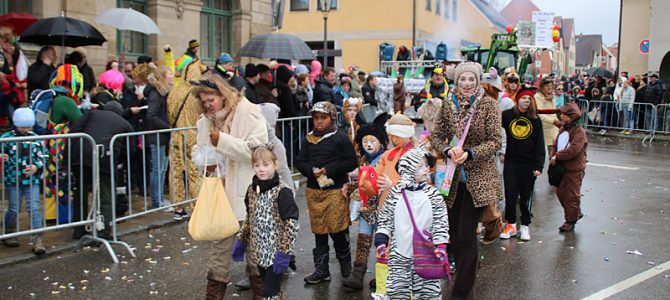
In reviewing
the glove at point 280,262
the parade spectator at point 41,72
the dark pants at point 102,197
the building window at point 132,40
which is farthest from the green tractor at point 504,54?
the glove at point 280,262

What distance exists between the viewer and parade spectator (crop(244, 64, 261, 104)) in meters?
9.74

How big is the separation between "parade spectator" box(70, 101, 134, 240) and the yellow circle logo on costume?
4.48 metres

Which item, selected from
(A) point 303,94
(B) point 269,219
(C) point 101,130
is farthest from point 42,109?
(A) point 303,94

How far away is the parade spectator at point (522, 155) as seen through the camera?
7629 millimetres

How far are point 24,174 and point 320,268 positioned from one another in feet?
11.0

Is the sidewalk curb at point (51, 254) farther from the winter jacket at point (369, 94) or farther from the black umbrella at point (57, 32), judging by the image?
the winter jacket at point (369, 94)

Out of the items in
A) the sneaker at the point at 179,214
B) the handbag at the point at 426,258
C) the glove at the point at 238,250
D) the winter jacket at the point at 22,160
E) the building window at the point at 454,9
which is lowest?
the sneaker at the point at 179,214

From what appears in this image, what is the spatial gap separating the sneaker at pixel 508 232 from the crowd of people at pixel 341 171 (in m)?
0.02

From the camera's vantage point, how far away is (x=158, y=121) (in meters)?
8.88

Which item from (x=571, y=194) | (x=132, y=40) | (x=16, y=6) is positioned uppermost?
(x=16, y=6)

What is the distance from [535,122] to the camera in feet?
25.0

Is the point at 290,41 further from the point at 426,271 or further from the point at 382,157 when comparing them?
the point at 426,271

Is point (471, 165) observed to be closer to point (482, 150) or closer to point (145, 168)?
point (482, 150)

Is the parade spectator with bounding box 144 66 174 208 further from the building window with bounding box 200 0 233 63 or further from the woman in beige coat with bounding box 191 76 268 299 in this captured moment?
the building window with bounding box 200 0 233 63
